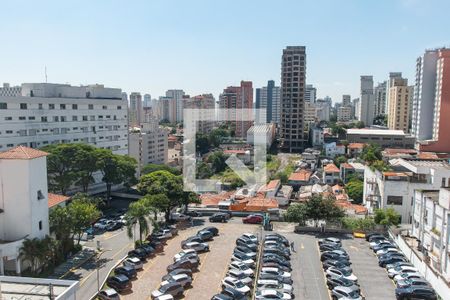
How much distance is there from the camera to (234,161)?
44.1m

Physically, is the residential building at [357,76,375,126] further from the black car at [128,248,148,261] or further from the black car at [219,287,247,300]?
the black car at [219,287,247,300]

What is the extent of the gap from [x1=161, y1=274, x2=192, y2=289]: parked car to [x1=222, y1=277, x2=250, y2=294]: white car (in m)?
1.31

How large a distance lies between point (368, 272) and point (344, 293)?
312cm

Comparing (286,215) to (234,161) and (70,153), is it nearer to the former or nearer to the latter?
(70,153)

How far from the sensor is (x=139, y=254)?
56.0 feet

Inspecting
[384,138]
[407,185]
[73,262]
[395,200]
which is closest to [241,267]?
[73,262]

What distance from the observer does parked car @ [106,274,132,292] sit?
1422 centimetres

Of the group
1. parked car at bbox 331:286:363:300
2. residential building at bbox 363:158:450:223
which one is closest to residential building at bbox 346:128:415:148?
residential building at bbox 363:158:450:223

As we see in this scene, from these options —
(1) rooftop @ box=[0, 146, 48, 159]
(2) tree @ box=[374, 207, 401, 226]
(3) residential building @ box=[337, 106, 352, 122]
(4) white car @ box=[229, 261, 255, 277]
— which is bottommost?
(4) white car @ box=[229, 261, 255, 277]

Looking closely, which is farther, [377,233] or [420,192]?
[377,233]

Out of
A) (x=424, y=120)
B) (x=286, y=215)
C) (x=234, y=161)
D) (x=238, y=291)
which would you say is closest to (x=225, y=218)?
(x=286, y=215)

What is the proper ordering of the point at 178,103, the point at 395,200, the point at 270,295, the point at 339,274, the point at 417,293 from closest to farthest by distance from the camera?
the point at 270,295
the point at 417,293
the point at 339,274
the point at 395,200
the point at 178,103

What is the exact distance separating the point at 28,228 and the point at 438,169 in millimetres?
20020

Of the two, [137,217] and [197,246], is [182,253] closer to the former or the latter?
[197,246]
